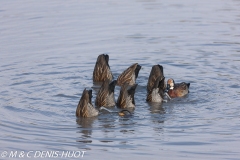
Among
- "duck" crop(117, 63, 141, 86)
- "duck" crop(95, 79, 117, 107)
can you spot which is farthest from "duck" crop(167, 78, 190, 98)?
"duck" crop(95, 79, 117, 107)

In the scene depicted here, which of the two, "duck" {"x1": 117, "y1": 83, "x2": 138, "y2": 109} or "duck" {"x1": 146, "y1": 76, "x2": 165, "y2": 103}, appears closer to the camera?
"duck" {"x1": 117, "y1": 83, "x2": 138, "y2": 109}

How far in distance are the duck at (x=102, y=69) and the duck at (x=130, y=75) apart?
44cm

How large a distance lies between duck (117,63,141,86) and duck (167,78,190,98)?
107cm

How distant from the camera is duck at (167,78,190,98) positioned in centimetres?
1498

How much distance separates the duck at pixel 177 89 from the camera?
1498cm

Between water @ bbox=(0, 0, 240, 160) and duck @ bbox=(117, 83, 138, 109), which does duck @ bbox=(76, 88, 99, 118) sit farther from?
duck @ bbox=(117, 83, 138, 109)

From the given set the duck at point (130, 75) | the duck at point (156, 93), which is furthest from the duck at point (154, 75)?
the duck at point (130, 75)

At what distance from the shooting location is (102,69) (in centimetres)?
1644

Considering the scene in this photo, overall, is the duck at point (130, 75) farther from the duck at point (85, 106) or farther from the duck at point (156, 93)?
the duck at point (85, 106)

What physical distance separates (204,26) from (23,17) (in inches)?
260

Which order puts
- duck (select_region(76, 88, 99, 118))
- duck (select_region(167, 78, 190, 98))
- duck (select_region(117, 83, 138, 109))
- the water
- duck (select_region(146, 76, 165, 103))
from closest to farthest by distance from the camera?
the water → duck (select_region(76, 88, 99, 118)) → duck (select_region(117, 83, 138, 109)) → duck (select_region(146, 76, 165, 103)) → duck (select_region(167, 78, 190, 98))


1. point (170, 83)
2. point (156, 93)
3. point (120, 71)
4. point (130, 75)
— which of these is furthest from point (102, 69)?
point (156, 93)

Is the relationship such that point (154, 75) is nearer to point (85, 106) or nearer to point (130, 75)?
point (130, 75)

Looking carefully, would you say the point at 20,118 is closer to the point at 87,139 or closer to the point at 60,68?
the point at 87,139
